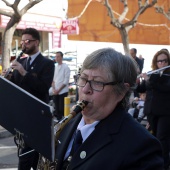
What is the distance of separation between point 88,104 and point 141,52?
20.8 m

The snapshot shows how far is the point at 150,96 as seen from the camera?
17.4 ft

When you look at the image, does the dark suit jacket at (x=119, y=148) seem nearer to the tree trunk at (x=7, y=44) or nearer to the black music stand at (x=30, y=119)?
the black music stand at (x=30, y=119)

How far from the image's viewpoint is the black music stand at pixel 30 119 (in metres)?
1.68

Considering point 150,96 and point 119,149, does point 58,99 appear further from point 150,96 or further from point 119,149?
point 119,149

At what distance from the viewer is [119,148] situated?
1777mm

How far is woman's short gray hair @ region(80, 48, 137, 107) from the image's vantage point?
1.91m

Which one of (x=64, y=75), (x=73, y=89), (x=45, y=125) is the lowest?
(x=73, y=89)

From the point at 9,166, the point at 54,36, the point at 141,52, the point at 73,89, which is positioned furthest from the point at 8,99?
the point at 141,52

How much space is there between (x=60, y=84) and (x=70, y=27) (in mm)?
10464

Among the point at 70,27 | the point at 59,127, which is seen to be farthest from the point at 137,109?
the point at 70,27

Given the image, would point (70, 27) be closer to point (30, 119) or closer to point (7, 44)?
point (7, 44)

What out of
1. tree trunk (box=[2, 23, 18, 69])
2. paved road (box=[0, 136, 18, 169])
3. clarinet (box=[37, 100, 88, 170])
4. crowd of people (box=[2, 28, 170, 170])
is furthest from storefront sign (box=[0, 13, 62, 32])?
crowd of people (box=[2, 28, 170, 170])

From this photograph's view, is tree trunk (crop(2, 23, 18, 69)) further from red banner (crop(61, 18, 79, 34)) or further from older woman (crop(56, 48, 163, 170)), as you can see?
older woman (crop(56, 48, 163, 170))

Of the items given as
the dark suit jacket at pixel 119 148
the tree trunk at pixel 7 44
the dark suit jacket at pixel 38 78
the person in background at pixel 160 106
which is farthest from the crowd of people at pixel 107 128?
the tree trunk at pixel 7 44
